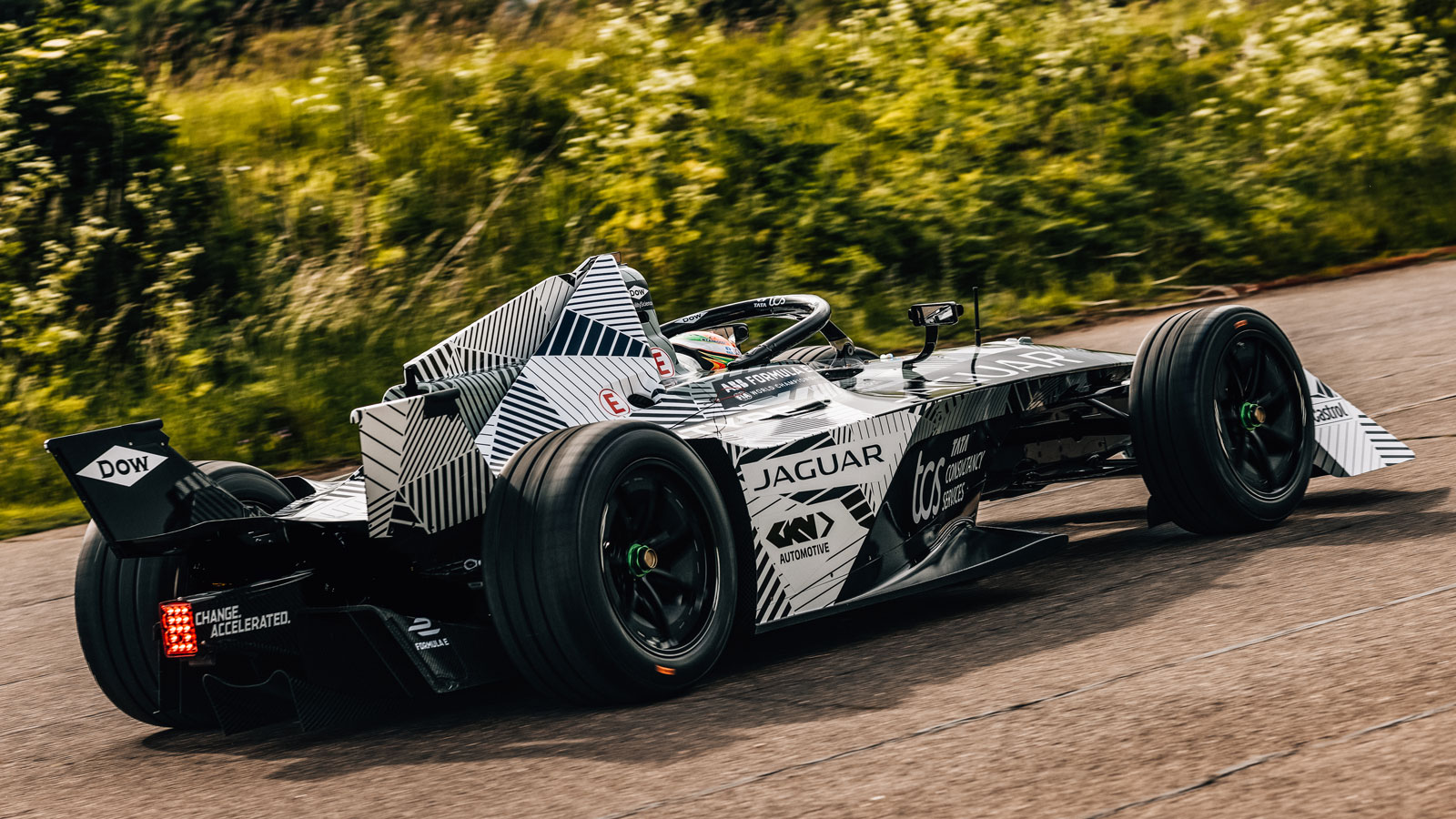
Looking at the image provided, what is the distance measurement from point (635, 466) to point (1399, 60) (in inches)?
648

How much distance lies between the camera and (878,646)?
17.5ft

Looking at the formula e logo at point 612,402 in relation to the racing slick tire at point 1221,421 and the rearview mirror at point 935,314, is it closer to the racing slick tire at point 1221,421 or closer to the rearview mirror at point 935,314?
A: the rearview mirror at point 935,314

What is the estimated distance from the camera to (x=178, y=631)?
4750 millimetres

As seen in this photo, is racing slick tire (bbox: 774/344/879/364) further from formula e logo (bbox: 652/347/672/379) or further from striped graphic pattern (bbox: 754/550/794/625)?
striped graphic pattern (bbox: 754/550/794/625)

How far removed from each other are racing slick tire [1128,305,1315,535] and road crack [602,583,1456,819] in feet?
4.19

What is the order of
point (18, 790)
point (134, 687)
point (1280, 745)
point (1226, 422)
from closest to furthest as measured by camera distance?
point (1280, 745) → point (18, 790) → point (134, 687) → point (1226, 422)

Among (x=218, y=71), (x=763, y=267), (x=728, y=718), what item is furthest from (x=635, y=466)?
(x=218, y=71)

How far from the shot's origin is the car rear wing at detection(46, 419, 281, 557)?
15.2 feet

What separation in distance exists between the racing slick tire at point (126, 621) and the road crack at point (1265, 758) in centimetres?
337

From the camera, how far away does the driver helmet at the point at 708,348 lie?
648 centimetres

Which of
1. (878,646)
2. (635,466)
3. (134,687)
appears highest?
(635,466)

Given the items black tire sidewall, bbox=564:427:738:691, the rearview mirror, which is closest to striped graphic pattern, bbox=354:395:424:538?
black tire sidewall, bbox=564:427:738:691

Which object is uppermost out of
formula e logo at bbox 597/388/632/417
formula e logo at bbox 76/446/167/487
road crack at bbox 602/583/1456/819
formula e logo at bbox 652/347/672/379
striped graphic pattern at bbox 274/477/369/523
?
formula e logo at bbox 76/446/167/487

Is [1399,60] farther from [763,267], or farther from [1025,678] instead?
[1025,678]
